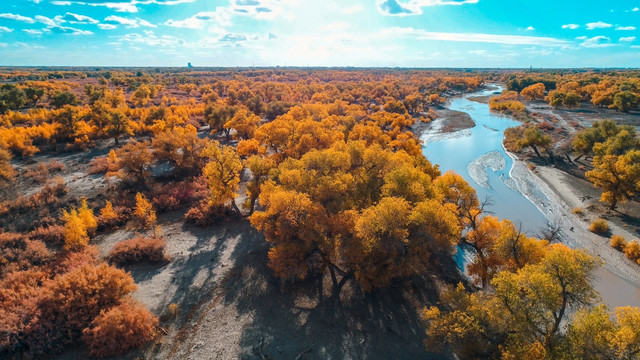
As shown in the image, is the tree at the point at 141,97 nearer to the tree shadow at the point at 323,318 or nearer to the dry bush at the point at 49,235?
the dry bush at the point at 49,235

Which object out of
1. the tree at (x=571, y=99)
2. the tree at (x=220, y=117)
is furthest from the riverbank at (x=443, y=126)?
the tree at (x=220, y=117)

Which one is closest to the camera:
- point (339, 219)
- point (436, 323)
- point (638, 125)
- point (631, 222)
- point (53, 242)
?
point (436, 323)

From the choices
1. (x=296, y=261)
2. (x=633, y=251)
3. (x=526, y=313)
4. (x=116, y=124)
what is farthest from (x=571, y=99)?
(x=116, y=124)

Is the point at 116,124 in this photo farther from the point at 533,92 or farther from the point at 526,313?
the point at 533,92

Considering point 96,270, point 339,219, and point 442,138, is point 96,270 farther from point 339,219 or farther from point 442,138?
point 442,138

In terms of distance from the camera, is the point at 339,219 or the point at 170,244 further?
the point at 170,244

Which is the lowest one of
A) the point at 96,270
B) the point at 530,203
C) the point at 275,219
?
the point at 530,203

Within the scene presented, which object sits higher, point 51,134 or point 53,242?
point 51,134

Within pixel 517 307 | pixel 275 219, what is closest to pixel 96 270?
pixel 275 219
